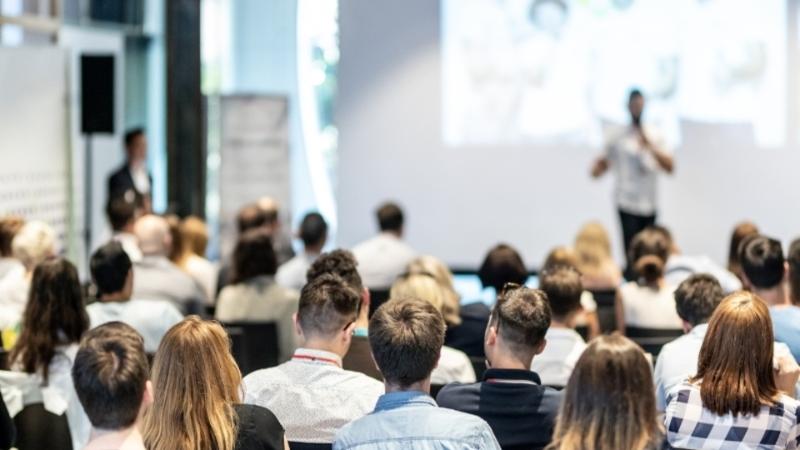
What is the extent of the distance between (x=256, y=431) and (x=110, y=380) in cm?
50

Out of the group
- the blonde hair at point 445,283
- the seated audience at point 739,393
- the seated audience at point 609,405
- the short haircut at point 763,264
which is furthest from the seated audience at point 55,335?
the short haircut at point 763,264

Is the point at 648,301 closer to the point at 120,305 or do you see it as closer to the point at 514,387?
the point at 120,305

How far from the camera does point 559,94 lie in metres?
10.5

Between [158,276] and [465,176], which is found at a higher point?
[465,176]

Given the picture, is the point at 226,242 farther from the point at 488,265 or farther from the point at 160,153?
the point at 488,265

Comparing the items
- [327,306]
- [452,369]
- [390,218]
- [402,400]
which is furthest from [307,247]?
[402,400]

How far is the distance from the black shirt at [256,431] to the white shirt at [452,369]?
1499mm

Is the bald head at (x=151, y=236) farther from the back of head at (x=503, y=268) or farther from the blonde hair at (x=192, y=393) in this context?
the blonde hair at (x=192, y=393)

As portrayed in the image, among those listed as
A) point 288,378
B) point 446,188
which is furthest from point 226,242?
point 288,378

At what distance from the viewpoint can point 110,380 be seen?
262cm

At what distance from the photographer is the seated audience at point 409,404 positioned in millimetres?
2924

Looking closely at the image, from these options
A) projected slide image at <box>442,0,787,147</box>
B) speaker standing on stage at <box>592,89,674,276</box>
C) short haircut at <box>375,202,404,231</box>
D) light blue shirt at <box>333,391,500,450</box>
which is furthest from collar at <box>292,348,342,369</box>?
projected slide image at <box>442,0,787,147</box>

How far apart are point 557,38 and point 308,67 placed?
2.42 m

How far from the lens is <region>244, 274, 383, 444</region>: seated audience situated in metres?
3.53
